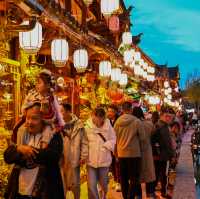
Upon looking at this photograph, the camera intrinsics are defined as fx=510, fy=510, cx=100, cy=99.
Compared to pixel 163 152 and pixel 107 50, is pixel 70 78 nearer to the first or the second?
pixel 107 50

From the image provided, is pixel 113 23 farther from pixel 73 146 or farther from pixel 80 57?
pixel 73 146

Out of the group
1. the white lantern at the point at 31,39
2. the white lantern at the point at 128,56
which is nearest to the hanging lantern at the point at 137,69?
the white lantern at the point at 128,56

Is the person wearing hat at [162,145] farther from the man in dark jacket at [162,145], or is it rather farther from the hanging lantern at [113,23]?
the hanging lantern at [113,23]

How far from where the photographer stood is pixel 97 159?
9562mm

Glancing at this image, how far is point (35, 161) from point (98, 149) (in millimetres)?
4298

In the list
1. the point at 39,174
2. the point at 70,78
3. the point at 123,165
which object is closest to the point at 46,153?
the point at 39,174

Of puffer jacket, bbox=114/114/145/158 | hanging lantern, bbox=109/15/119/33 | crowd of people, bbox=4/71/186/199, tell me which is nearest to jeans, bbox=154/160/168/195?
crowd of people, bbox=4/71/186/199

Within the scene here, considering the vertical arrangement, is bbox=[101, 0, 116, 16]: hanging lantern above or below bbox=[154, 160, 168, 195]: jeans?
above

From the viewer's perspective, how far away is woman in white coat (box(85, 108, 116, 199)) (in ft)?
31.4

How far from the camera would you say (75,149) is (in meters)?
8.51

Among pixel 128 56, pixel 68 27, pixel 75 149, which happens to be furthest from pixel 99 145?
pixel 128 56

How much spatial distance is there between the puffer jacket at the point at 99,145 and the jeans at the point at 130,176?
937mm

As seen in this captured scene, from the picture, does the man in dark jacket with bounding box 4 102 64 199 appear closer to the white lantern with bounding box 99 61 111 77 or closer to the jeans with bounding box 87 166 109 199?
the jeans with bounding box 87 166 109 199

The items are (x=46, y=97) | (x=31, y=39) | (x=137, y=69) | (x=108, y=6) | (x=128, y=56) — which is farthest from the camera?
(x=137, y=69)
